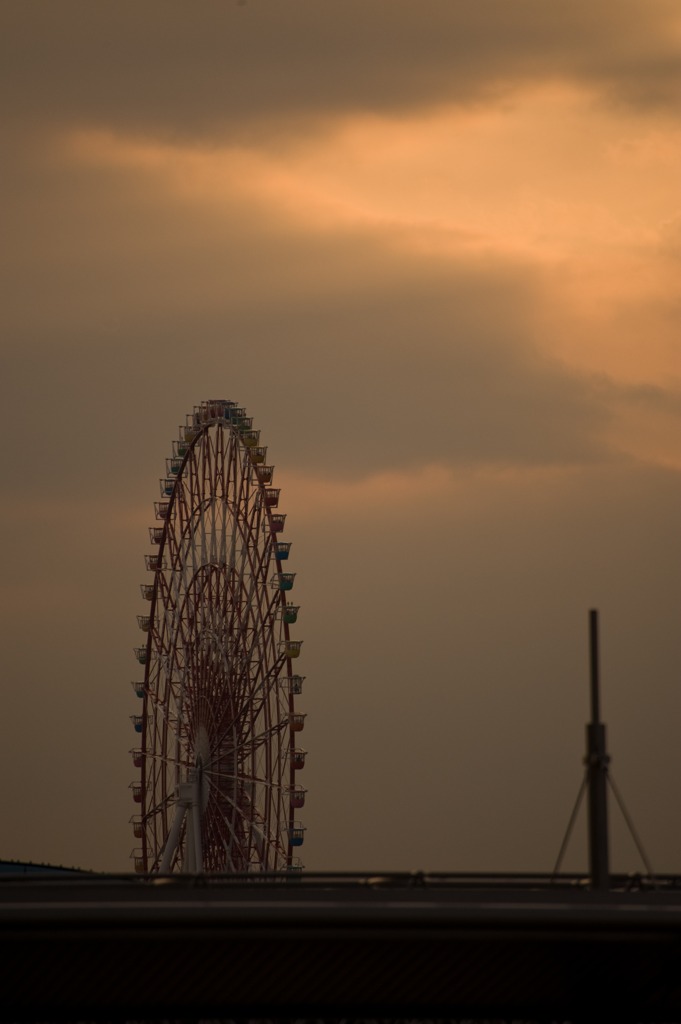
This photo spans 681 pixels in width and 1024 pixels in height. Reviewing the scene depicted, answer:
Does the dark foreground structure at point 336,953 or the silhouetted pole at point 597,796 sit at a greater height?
the silhouetted pole at point 597,796

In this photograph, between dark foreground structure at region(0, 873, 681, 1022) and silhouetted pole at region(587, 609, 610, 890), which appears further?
silhouetted pole at region(587, 609, 610, 890)

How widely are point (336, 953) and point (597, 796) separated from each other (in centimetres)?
467

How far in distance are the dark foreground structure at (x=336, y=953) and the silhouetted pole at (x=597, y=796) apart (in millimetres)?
402

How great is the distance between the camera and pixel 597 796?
26.8 metres

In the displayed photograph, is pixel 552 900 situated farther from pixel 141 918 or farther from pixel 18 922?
pixel 18 922

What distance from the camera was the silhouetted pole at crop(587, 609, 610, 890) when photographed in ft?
88.1

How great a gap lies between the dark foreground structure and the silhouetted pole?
40 cm

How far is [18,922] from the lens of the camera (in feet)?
82.6

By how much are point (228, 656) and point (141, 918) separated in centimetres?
3247

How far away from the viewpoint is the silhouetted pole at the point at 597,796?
26859 millimetres

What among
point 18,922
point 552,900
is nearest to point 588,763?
point 552,900

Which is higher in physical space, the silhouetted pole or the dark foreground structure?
the silhouetted pole

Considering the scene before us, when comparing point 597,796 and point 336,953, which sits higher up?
point 597,796

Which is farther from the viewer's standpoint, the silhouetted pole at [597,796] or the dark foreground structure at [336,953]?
the silhouetted pole at [597,796]
